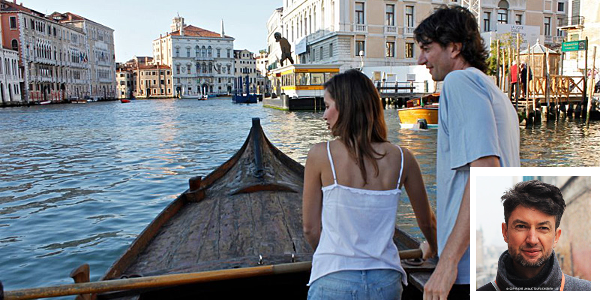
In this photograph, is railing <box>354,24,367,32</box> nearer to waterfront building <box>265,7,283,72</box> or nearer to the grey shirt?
waterfront building <box>265,7,283,72</box>

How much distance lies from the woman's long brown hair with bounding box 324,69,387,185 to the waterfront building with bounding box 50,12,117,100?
68588mm

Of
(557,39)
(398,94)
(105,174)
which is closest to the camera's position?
(105,174)

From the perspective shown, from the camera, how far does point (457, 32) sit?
1.42 metres

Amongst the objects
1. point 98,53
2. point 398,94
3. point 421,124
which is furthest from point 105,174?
point 98,53

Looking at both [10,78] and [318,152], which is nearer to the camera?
[318,152]

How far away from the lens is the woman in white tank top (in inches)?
57.7

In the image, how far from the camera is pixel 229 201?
442cm

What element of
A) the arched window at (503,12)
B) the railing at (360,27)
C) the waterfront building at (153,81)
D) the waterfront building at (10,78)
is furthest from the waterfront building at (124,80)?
the arched window at (503,12)

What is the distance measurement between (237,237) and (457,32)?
227 cm

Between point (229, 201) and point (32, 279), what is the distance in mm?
1849

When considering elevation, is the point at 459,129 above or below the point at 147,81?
below

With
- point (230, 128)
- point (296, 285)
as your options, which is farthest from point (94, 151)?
point (296, 285)

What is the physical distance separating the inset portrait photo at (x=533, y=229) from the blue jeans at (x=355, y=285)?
312 millimetres

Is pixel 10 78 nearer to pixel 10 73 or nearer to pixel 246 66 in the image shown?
pixel 10 73
